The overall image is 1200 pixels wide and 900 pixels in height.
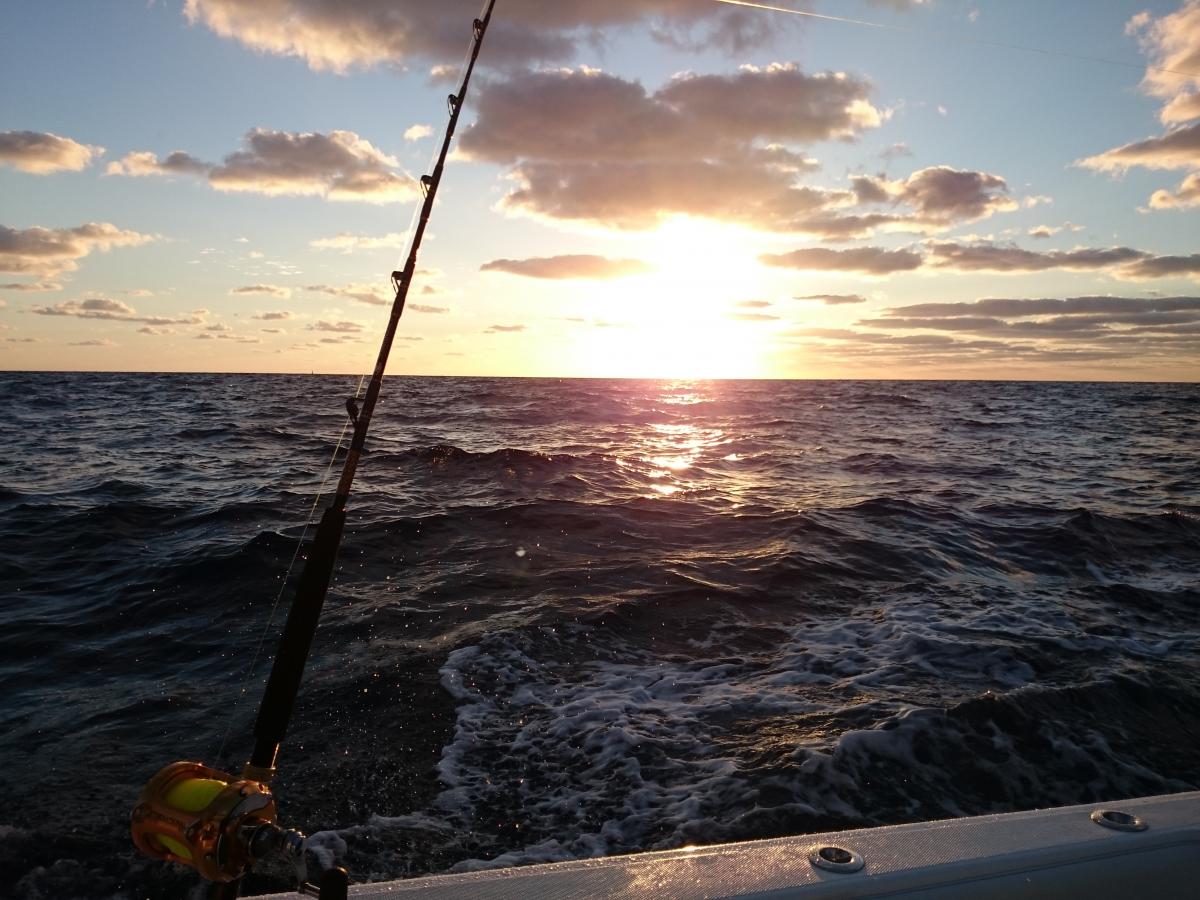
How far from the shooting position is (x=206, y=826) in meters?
1.48

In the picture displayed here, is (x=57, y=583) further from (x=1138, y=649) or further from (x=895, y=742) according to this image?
(x=1138, y=649)

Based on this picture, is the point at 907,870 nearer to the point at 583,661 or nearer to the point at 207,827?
the point at 207,827

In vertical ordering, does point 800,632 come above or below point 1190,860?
below

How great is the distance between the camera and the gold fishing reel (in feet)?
4.85

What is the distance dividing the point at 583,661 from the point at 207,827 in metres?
4.35

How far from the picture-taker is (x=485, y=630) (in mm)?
6188

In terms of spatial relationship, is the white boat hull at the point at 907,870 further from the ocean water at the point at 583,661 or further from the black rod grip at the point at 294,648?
the ocean water at the point at 583,661

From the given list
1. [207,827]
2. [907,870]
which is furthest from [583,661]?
[207,827]

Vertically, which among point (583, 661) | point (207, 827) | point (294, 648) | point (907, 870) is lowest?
point (583, 661)

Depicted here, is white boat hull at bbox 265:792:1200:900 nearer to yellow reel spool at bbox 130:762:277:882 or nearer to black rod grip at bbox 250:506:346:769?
black rod grip at bbox 250:506:346:769

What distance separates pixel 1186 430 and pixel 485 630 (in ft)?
97.7

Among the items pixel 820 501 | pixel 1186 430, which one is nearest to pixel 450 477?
pixel 820 501

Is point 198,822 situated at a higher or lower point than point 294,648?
lower

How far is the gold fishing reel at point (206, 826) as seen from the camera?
1479 millimetres
